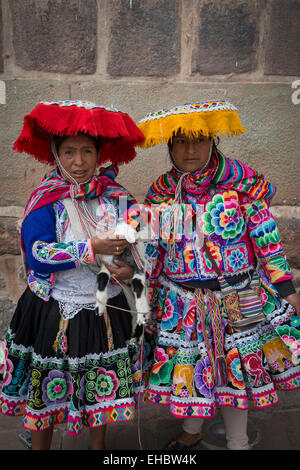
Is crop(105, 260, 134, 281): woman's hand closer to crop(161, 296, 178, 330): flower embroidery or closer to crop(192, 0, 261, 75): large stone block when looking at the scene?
crop(161, 296, 178, 330): flower embroidery

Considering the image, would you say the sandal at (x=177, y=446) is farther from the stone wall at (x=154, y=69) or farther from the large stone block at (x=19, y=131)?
the large stone block at (x=19, y=131)

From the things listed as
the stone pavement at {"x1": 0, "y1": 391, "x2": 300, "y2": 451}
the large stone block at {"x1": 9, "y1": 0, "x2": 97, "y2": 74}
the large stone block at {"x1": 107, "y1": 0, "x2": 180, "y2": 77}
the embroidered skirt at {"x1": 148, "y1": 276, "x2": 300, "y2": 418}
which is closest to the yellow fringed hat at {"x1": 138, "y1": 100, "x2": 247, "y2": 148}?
the embroidered skirt at {"x1": 148, "y1": 276, "x2": 300, "y2": 418}

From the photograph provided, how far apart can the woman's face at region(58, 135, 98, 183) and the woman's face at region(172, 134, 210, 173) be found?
0.41m

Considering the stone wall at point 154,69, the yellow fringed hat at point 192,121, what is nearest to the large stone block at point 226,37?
the stone wall at point 154,69

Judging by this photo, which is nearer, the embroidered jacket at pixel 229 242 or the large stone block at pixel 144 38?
the embroidered jacket at pixel 229 242

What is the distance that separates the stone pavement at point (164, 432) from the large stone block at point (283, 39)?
6.90 ft

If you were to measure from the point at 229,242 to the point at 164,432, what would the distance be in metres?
Answer: 1.18

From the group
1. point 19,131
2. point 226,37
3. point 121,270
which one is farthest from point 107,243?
point 226,37

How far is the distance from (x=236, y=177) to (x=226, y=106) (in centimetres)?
33

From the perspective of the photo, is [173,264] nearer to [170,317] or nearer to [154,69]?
[170,317]

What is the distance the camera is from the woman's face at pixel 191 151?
201cm

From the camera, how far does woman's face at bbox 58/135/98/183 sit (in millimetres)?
1904
